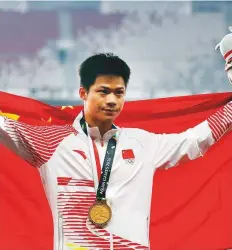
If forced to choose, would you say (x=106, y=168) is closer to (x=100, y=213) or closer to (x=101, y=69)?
(x=100, y=213)

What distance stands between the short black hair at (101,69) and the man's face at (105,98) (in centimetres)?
2

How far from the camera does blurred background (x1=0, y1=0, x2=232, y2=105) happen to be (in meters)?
11.9

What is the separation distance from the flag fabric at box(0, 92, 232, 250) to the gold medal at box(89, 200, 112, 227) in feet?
2.81

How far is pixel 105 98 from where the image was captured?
2004 millimetres

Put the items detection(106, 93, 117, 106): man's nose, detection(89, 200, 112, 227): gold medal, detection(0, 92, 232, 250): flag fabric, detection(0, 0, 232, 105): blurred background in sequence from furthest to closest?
detection(0, 0, 232, 105): blurred background → detection(0, 92, 232, 250): flag fabric → detection(106, 93, 117, 106): man's nose → detection(89, 200, 112, 227): gold medal

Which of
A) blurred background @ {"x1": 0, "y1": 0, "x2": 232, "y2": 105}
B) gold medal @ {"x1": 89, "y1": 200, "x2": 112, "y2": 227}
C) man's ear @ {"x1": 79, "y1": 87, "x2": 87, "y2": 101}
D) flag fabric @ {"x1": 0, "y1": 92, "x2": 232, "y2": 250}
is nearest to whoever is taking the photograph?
gold medal @ {"x1": 89, "y1": 200, "x2": 112, "y2": 227}

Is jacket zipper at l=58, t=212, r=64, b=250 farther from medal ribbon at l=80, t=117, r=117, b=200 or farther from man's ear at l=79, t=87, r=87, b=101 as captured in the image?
man's ear at l=79, t=87, r=87, b=101

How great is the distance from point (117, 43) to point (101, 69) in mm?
10481

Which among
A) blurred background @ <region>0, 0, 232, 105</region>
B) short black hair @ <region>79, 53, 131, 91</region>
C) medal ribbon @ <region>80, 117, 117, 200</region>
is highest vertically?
blurred background @ <region>0, 0, 232, 105</region>

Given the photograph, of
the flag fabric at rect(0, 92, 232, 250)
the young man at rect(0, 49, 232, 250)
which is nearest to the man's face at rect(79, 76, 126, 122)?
the young man at rect(0, 49, 232, 250)

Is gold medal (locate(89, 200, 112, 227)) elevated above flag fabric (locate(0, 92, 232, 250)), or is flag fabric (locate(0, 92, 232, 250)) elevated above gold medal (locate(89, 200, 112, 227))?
flag fabric (locate(0, 92, 232, 250))

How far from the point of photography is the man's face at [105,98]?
200cm

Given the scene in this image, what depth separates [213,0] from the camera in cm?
1258

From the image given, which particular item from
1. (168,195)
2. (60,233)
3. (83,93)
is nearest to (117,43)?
(168,195)
